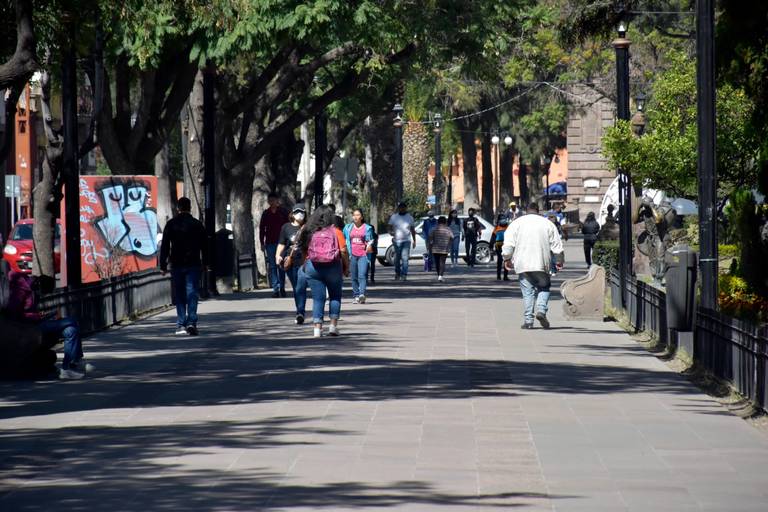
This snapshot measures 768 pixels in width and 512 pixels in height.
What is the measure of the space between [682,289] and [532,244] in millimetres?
4909

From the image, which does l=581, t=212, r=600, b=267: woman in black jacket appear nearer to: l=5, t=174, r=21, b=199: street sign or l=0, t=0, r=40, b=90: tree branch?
l=5, t=174, r=21, b=199: street sign

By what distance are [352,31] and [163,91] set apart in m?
3.98

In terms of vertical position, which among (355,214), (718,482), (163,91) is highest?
(163,91)

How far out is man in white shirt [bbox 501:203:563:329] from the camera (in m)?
21.3

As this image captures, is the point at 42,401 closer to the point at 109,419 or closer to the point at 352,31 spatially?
the point at 109,419

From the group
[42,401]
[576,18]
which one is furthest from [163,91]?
[42,401]

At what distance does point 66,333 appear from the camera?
582 inches

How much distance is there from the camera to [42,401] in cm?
1323

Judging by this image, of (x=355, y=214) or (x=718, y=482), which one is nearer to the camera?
(x=718, y=482)

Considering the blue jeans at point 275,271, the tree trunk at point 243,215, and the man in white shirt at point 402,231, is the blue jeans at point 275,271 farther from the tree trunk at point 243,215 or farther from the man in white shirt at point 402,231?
the man in white shirt at point 402,231

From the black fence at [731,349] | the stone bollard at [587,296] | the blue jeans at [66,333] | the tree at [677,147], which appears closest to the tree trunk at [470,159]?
the tree at [677,147]

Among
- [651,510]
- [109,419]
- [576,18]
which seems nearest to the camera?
[651,510]

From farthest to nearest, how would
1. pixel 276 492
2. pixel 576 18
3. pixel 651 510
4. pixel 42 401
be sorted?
pixel 576 18, pixel 42 401, pixel 276 492, pixel 651 510

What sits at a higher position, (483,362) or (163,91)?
(163,91)
